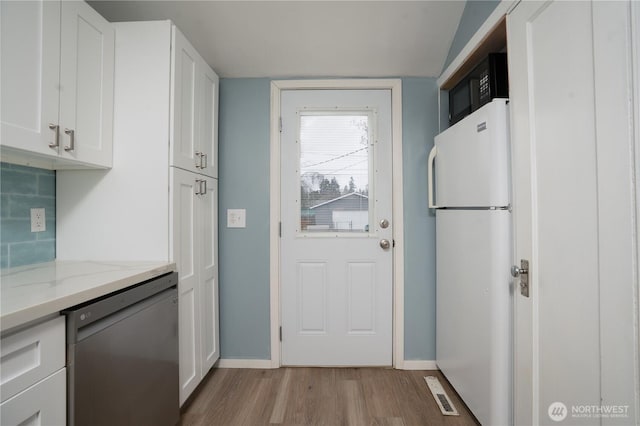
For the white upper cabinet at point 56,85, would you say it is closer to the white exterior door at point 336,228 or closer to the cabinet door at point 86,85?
the cabinet door at point 86,85

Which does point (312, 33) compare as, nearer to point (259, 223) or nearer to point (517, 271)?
point (259, 223)

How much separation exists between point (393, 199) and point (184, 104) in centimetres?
149

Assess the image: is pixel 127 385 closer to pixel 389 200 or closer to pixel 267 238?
pixel 267 238

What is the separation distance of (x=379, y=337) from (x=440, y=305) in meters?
0.50

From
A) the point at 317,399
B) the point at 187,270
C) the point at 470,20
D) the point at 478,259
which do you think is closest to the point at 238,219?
the point at 187,270

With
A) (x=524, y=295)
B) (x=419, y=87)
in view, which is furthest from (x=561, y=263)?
(x=419, y=87)

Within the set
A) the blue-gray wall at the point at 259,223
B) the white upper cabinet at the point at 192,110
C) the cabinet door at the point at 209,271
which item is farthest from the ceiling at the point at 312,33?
the cabinet door at the point at 209,271

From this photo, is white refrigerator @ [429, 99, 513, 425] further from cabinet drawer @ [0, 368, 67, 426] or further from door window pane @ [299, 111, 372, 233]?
cabinet drawer @ [0, 368, 67, 426]

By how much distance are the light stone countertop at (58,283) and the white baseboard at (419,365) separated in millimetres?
1716

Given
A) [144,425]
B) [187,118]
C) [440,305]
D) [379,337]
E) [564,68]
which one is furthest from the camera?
[379,337]

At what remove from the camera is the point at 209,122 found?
1.84m

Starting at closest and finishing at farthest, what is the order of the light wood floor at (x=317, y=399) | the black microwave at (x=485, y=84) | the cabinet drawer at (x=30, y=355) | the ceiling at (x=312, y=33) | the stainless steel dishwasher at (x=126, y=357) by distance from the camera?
1. the cabinet drawer at (x=30, y=355)
2. the stainless steel dishwasher at (x=126, y=357)
3. the black microwave at (x=485, y=84)
4. the light wood floor at (x=317, y=399)
5. the ceiling at (x=312, y=33)

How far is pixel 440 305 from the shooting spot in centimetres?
188

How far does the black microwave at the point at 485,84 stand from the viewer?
137 centimetres
